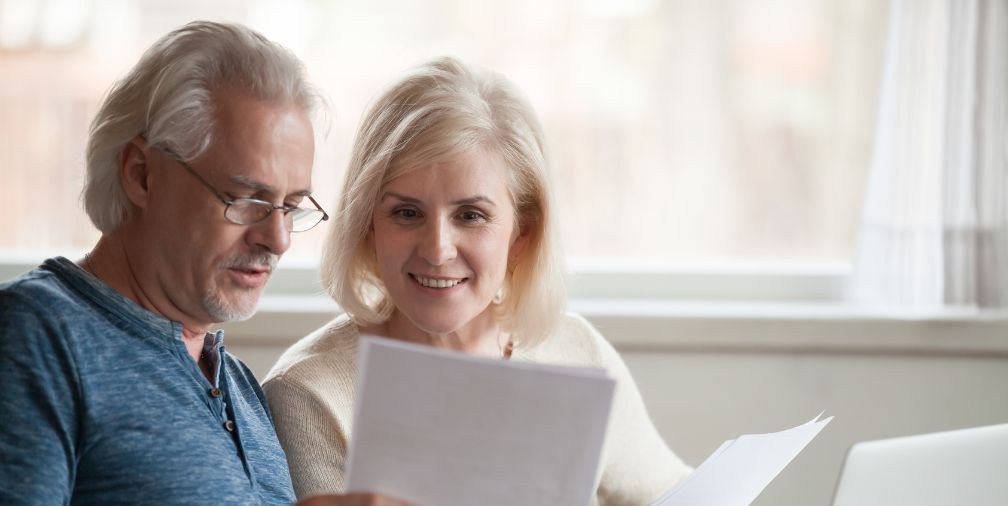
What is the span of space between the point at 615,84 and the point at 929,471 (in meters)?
1.59

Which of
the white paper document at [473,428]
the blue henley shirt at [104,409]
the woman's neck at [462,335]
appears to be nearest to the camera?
the white paper document at [473,428]

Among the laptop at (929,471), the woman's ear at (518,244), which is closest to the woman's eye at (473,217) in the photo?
the woman's ear at (518,244)

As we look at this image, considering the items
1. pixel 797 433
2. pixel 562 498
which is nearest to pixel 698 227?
pixel 797 433

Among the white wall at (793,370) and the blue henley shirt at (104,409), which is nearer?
the blue henley shirt at (104,409)

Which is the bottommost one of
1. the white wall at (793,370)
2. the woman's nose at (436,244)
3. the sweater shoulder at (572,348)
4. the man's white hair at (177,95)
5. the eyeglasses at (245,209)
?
the white wall at (793,370)

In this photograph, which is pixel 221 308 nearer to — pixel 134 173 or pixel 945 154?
pixel 134 173

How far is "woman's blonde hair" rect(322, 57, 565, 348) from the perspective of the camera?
1.66 meters

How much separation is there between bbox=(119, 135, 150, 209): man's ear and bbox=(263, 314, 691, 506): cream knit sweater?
1.36 feet

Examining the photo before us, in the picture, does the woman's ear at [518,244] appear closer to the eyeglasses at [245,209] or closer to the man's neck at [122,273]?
the eyeglasses at [245,209]

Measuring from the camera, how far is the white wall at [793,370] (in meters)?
2.61

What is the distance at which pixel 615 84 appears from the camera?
2754mm

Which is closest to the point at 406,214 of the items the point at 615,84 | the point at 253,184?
the point at 253,184

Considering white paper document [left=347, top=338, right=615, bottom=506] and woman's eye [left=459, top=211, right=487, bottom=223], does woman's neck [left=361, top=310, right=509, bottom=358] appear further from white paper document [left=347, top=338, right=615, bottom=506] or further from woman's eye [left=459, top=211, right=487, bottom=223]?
white paper document [left=347, top=338, right=615, bottom=506]

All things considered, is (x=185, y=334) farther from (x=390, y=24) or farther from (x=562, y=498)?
(x=390, y=24)
